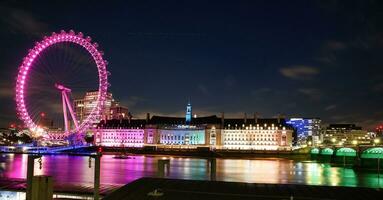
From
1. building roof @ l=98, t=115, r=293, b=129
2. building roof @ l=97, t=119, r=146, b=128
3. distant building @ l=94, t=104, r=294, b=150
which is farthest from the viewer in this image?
building roof @ l=97, t=119, r=146, b=128

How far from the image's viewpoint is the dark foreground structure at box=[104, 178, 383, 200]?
963cm

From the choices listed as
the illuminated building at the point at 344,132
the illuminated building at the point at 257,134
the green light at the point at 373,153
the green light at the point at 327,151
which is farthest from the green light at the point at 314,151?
the illuminated building at the point at 344,132

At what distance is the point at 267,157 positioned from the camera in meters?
89.9

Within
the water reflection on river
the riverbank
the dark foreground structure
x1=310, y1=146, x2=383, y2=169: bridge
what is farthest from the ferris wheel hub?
the dark foreground structure

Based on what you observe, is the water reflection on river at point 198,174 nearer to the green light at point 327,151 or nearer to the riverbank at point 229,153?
the green light at point 327,151

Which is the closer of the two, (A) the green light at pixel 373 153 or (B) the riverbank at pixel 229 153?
(A) the green light at pixel 373 153

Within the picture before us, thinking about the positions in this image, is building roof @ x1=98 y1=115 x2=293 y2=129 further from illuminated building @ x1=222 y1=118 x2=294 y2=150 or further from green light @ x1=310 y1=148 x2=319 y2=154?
green light @ x1=310 y1=148 x2=319 y2=154

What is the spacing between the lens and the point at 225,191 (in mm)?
10141

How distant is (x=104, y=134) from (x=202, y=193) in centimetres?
12139

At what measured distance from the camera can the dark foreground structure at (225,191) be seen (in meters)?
9.63

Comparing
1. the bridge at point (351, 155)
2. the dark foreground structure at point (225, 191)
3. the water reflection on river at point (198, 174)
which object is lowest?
the water reflection on river at point (198, 174)

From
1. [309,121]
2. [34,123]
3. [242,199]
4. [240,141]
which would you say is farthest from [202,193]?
[309,121]

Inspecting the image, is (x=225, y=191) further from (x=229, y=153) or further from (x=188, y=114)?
(x=188, y=114)

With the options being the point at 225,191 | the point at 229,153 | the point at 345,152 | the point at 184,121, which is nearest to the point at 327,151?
the point at 345,152
